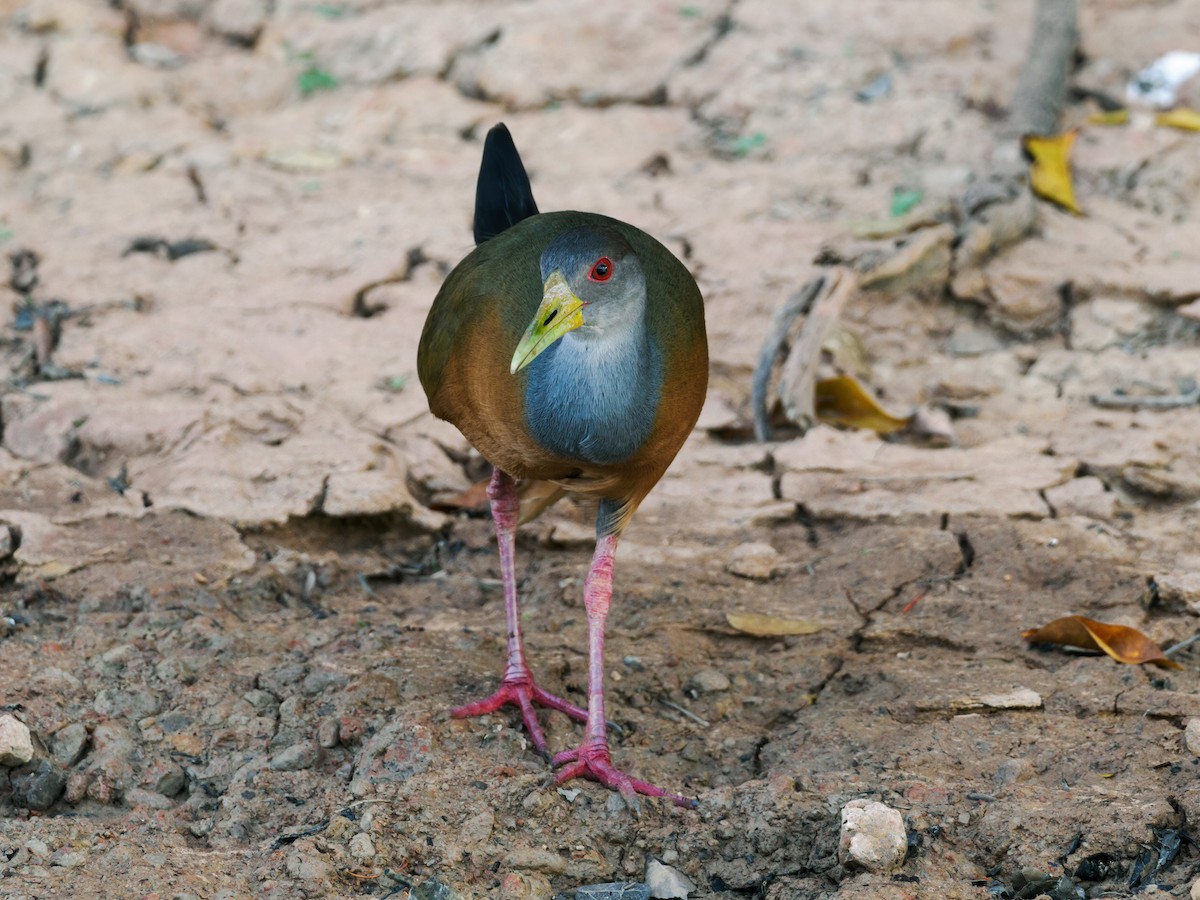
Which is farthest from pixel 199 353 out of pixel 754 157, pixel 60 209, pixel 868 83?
pixel 868 83

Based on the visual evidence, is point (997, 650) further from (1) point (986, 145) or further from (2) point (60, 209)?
(2) point (60, 209)

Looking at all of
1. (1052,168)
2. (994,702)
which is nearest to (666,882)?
(994,702)

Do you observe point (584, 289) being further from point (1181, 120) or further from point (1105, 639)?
point (1181, 120)

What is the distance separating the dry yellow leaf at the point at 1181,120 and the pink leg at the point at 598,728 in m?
4.08

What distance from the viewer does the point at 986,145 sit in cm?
630

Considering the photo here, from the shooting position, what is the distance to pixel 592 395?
3.19 m

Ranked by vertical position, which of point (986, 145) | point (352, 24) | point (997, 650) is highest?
point (352, 24)

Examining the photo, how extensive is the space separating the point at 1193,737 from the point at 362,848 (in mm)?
1917

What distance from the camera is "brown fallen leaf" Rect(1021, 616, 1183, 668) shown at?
360 cm

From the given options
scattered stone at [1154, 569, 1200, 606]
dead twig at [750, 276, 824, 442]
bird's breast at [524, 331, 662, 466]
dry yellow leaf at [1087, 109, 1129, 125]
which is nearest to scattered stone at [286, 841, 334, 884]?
bird's breast at [524, 331, 662, 466]

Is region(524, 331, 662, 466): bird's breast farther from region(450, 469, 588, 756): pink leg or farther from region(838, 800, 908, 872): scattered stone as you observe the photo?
region(838, 800, 908, 872): scattered stone

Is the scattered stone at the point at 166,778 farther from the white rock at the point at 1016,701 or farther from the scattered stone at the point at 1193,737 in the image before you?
the scattered stone at the point at 1193,737

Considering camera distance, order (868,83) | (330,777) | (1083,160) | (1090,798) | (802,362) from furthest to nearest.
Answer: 1. (868,83)
2. (1083,160)
3. (802,362)
4. (330,777)
5. (1090,798)

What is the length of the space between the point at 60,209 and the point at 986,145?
434 cm
